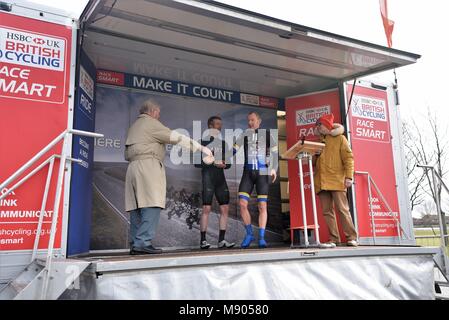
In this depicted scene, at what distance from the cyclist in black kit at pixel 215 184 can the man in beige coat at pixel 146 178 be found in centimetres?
133

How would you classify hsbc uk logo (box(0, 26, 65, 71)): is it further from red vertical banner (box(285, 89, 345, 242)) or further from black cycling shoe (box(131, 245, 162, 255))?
red vertical banner (box(285, 89, 345, 242))

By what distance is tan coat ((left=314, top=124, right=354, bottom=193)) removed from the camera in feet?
15.5

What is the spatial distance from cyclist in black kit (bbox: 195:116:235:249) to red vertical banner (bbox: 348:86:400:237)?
1.79m

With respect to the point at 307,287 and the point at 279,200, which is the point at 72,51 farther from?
the point at 279,200

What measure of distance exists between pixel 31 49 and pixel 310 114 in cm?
386

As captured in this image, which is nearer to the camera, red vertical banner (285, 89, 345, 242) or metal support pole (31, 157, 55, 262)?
metal support pole (31, 157, 55, 262)

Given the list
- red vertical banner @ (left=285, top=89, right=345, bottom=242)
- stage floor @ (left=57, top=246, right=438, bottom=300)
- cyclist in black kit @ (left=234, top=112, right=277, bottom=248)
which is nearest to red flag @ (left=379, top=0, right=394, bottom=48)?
red vertical banner @ (left=285, top=89, right=345, bottom=242)

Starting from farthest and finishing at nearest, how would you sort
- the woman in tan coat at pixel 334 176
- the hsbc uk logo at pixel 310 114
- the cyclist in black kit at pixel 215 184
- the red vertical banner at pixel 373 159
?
1. the hsbc uk logo at pixel 310 114
2. the red vertical banner at pixel 373 159
3. the cyclist in black kit at pixel 215 184
4. the woman in tan coat at pixel 334 176

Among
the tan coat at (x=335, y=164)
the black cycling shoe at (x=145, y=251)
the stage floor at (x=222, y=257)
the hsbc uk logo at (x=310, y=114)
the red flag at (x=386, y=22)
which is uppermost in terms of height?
the red flag at (x=386, y=22)

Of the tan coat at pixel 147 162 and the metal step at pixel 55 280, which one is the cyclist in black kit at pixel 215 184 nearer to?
the tan coat at pixel 147 162

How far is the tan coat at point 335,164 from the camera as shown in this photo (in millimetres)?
4730

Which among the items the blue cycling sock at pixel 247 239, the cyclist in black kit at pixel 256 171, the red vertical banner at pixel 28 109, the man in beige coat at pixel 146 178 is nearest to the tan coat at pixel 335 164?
the cyclist in black kit at pixel 256 171

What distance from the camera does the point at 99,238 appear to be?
16.3ft

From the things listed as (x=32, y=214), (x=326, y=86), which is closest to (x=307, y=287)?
(x=32, y=214)
